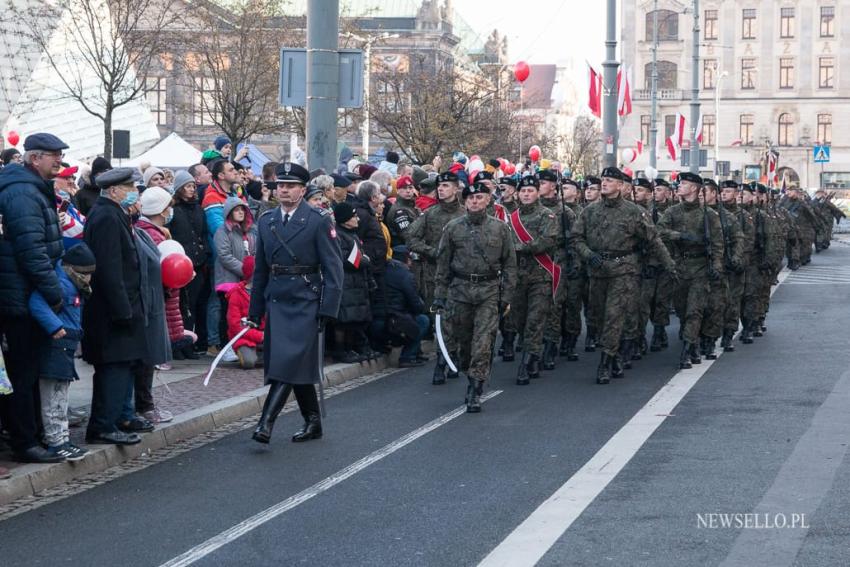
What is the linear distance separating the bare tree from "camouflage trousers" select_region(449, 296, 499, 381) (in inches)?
791

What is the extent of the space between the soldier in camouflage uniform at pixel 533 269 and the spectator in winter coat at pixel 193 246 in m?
3.08

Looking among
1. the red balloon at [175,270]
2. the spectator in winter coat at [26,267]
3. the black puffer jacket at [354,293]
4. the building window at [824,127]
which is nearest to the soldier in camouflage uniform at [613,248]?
the black puffer jacket at [354,293]

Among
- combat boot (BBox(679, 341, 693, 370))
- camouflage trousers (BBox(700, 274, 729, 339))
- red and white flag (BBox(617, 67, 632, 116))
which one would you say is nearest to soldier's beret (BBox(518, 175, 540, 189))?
combat boot (BBox(679, 341, 693, 370))

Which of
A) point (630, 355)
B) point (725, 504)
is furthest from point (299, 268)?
point (630, 355)

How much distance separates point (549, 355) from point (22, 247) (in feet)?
23.0

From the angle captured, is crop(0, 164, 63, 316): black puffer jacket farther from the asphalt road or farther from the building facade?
the building facade

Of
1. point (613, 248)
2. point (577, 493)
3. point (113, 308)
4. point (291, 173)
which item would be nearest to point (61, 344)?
point (113, 308)

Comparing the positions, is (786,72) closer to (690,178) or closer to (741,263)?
(741,263)

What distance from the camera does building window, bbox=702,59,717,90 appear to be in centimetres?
9486

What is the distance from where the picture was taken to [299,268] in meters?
→ 9.83

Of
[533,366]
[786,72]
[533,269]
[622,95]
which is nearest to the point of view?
[533,366]

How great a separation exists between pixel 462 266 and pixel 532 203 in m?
2.14

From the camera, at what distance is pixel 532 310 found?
13383 millimetres

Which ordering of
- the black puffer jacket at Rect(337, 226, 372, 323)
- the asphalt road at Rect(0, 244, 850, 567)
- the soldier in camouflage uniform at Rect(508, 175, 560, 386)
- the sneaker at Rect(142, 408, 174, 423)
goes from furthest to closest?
the black puffer jacket at Rect(337, 226, 372, 323) < the soldier in camouflage uniform at Rect(508, 175, 560, 386) < the sneaker at Rect(142, 408, 174, 423) < the asphalt road at Rect(0, 244, 850, 567)
